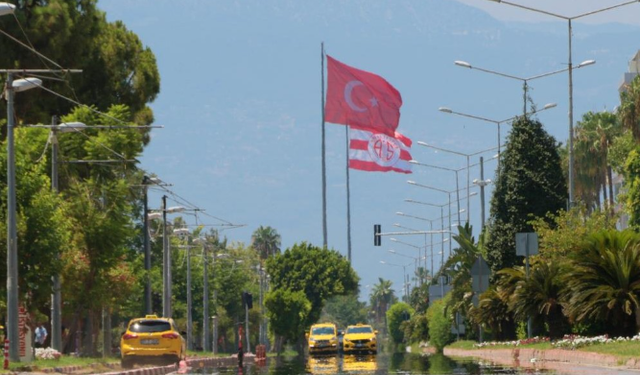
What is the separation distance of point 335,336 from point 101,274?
28.8 meters

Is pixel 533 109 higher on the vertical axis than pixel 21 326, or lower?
higher

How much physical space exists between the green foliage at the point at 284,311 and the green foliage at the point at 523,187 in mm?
61977

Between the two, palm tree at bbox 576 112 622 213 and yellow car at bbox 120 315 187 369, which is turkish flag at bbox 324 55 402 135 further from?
yellow car at bbox 120 315 187 369

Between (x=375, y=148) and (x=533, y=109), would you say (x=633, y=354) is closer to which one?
(x=533, y=109)

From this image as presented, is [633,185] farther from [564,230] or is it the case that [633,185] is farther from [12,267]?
[12,267]

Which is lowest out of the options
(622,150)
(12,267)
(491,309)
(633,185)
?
(491,309)

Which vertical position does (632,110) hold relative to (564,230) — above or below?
above

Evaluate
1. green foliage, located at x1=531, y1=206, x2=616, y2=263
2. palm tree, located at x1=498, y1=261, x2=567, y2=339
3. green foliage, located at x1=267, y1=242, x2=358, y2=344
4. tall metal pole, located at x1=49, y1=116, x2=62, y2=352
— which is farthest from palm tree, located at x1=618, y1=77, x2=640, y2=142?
tall metal pole, located at x1=49, y1=116, x2=62, y2=352

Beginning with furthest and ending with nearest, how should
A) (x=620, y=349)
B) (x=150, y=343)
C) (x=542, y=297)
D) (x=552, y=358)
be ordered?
1. (x=542, y=297)
2. (x=150, y=343)
3. (x=552, y=358)
4. (x=620, y=349)

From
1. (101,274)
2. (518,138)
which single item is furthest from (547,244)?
(101,274)

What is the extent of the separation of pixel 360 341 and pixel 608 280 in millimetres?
37778

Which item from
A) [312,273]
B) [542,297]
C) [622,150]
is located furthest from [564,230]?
[312,273]

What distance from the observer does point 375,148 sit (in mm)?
92812

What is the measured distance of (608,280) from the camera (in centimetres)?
3997
